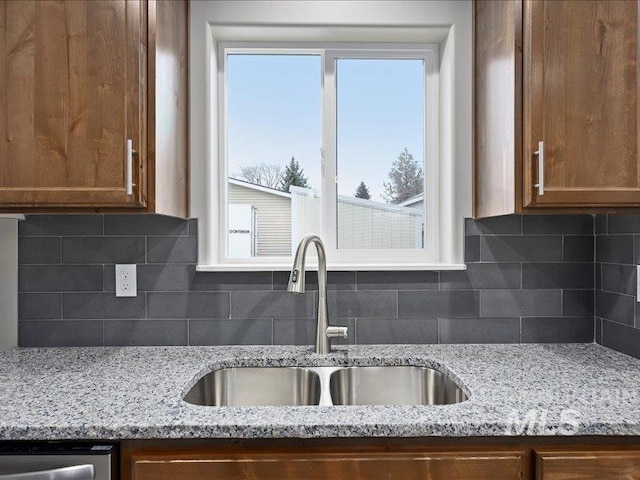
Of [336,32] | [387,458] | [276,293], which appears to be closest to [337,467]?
[387,458]

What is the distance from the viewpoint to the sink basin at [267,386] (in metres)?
1.67

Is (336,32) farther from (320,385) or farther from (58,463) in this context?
(58,463)

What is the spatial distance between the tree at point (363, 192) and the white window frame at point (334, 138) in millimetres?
94

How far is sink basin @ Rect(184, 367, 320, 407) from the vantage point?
5.48 ft

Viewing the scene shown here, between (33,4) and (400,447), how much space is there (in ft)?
5.05

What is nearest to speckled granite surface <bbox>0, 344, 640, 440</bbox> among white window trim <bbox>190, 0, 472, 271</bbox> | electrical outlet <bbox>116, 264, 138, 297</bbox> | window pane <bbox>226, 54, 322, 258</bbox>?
electrical outlet <bbox>116, 264, 138, 297</bbox>

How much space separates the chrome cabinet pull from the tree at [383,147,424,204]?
1.39 meters

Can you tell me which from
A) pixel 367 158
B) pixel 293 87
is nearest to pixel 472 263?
pixel 367 158

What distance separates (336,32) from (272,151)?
514mm

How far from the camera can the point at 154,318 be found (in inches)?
72.9

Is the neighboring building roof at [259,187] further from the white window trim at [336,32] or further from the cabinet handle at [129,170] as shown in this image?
the cabinet handle at [129,170]

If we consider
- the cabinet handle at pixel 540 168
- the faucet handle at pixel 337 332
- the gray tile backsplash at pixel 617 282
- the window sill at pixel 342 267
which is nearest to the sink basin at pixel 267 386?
the faucet handle at pixel 337 332

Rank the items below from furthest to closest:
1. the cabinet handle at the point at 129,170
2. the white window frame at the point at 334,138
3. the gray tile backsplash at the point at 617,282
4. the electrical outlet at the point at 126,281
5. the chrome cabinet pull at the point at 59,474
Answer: the white window frame at the point at 334,138
the electrical outlet at the point at 126,281
the gray tile backsplash at the point at 617,282
the cabinet handle at the point at 129,170
the chrome cabinet pull at the point at 59,474

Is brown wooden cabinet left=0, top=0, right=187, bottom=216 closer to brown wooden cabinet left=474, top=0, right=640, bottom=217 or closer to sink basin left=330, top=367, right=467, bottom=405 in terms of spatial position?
sink basin left=330, top=367, right=467, bottom=405
